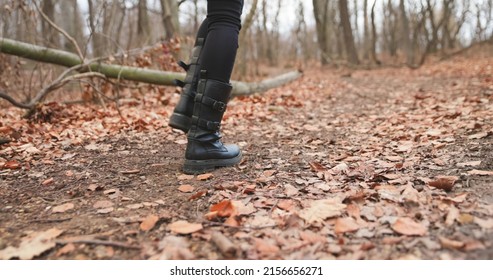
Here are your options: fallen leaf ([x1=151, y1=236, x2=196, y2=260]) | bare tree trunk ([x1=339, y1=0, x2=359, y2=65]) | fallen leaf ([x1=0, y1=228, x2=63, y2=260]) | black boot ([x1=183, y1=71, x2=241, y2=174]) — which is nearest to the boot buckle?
black boot ([x1=183, y1=71, x2=241, y2=174])

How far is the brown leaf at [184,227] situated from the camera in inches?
48.1

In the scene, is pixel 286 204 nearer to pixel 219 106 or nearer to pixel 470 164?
pixel 219 106

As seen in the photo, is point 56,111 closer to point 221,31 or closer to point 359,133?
point 221,31

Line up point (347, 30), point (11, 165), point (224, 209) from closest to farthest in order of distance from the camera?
point (224, 209) < point (11, 165) < point (347, 30)

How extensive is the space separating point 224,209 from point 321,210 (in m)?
0.38

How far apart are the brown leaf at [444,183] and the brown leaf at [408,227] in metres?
0.35

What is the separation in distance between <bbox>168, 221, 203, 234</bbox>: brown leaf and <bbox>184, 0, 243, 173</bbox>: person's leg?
0.61 meters

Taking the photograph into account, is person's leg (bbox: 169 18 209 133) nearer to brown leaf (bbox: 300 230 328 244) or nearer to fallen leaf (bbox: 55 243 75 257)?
fallen leaf (bbox: 55 243 75 257)

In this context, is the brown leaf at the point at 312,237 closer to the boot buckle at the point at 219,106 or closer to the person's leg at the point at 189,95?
the boot buckle at the point at 219,106

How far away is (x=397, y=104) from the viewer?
4.17 meters

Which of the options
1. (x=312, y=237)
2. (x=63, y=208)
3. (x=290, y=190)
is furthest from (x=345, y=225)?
(x=63, y=208)

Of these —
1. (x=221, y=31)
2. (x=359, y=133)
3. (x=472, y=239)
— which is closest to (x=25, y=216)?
(x=221, y=31)

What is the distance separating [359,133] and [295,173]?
47.7 inches

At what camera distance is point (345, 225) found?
1.20 meters
